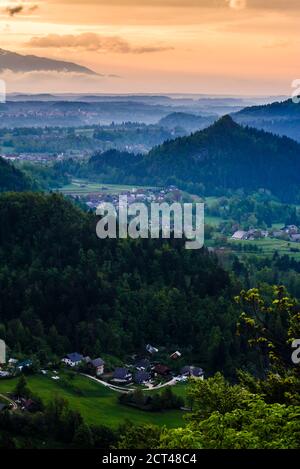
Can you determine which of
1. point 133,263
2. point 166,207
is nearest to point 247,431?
point 133,263

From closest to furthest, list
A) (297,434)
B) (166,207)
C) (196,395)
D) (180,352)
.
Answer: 1. (297,434)
2. (196,395)
3. (180,352)
4. (166,207)

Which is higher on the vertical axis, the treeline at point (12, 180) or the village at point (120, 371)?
the treeline at point (12, 180)

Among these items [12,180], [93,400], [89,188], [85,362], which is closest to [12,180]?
[12,180]

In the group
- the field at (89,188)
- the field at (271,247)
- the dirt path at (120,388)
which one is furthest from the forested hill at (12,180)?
the dirt path at (120,388)

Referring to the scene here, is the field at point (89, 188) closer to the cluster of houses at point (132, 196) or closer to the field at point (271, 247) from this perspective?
the cluster of houses at point (132, 196)

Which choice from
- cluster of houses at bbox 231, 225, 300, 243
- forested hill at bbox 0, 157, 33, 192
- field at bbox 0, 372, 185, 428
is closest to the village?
field at bbox 0, 372, 185, 428

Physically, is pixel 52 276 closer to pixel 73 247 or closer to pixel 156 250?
pixel 73 247

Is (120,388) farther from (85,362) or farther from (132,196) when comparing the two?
(132,196)
